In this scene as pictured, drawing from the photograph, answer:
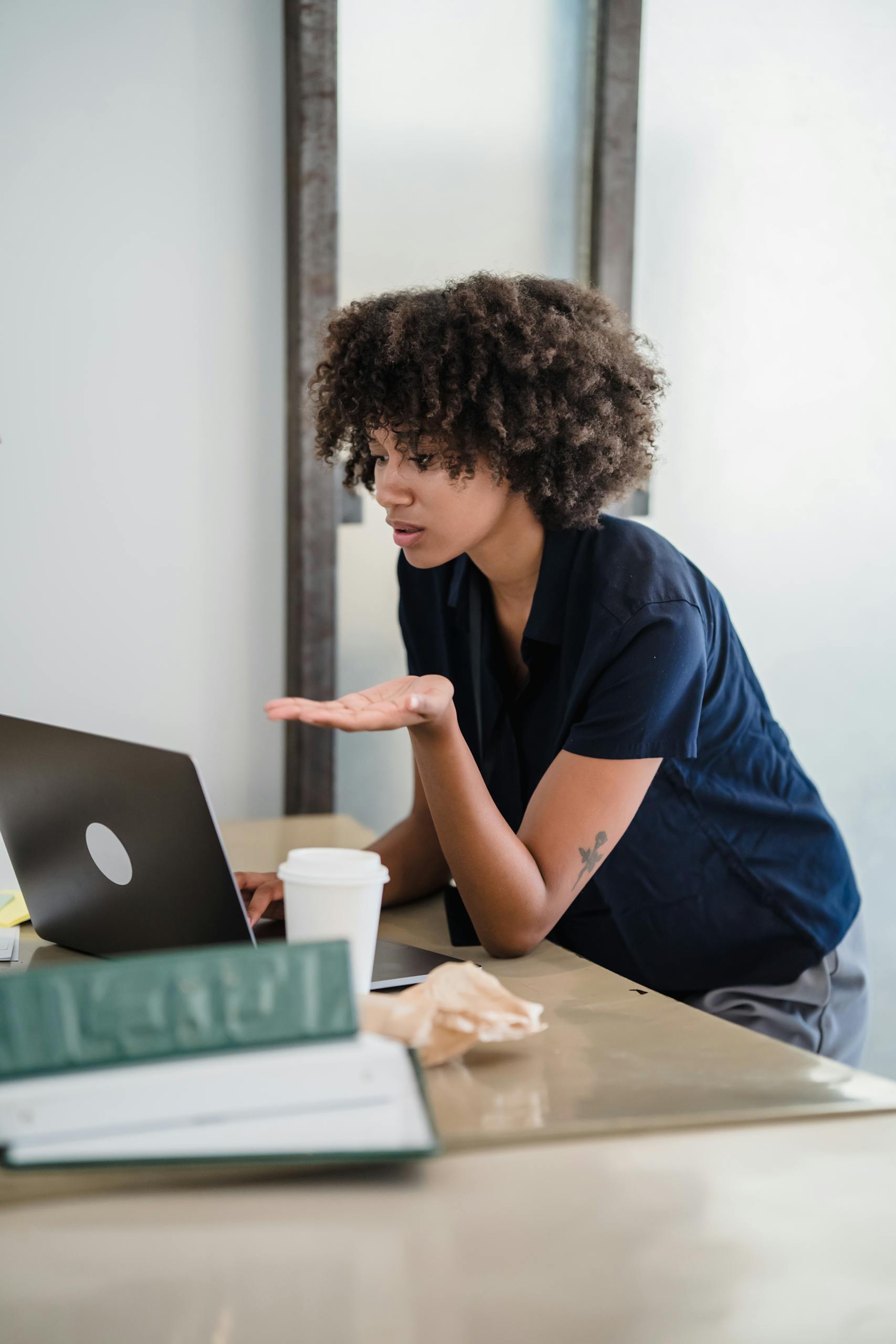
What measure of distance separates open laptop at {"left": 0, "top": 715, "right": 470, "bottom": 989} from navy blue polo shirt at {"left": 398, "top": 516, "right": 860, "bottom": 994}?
308 millimetres

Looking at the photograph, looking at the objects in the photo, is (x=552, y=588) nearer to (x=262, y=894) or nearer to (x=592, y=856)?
(x=592, y=856)

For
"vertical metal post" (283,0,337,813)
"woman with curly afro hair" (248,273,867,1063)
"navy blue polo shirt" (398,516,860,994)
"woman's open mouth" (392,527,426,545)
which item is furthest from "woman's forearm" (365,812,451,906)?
"vertical metal post" (283,0,337,813)

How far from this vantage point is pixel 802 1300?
542 millimetres

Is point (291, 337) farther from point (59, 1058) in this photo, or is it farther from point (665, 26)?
point (59, 1058)

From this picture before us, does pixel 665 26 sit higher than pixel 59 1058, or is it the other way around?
pixel 665 26

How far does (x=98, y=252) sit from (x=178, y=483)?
40 cm

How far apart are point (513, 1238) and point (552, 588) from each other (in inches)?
33.4

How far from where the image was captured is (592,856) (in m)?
1.14

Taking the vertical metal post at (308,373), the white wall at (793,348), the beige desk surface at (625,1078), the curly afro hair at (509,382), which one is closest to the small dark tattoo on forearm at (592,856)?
the beige desk surface at (625,1078)

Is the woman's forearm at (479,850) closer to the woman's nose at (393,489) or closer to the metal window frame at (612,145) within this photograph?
the woman's nose at (393,489)

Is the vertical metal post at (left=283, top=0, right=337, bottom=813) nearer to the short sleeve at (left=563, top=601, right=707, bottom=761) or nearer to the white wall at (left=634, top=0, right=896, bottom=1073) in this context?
the white wall at (left=634, top=0, right=896, bottom=1073)

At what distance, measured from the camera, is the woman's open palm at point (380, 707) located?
88 centimetres

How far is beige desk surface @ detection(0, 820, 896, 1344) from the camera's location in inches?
20.0

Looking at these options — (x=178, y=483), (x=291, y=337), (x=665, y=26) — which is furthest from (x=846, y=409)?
(x=178, y=483)
